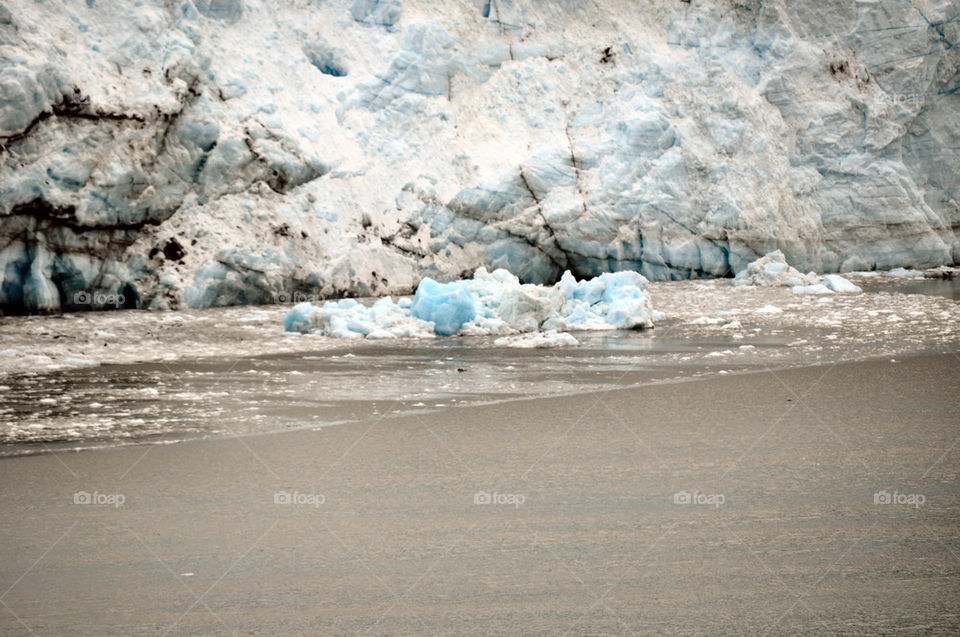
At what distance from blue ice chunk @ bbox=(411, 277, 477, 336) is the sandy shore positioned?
476 centimetres

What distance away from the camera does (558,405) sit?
20.0ft

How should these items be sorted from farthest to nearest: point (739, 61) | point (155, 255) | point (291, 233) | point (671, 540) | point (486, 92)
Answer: point (739, 61), point (486, 92), point (291, 233), point (155, 255), point (671, 540)

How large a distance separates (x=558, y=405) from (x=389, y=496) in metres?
2.19

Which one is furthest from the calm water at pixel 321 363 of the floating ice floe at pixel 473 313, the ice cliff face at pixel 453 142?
the ice cliff face at pixel 453 142

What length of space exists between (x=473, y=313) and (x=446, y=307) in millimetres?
313

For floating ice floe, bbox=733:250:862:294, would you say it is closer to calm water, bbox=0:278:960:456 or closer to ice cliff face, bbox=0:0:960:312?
ice cliff face, bbox=0:0:960:312

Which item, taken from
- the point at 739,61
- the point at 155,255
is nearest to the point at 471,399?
the point at 155,255

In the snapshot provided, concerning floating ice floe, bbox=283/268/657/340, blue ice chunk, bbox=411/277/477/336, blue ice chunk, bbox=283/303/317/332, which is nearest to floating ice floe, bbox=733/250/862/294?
floating ice floe, bbox=283/268/657/340

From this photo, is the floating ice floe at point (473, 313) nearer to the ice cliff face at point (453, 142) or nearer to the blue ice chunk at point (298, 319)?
the blue ice chunk at point (298, 319)

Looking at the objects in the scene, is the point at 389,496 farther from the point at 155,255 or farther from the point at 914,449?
the point at 155,255

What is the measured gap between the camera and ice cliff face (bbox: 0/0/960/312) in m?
12.7

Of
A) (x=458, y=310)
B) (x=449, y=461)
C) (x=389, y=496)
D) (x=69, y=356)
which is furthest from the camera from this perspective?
(x=458, y=310)

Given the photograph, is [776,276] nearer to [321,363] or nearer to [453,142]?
[453,142]

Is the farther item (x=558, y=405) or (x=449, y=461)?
(x=558, y=405)
